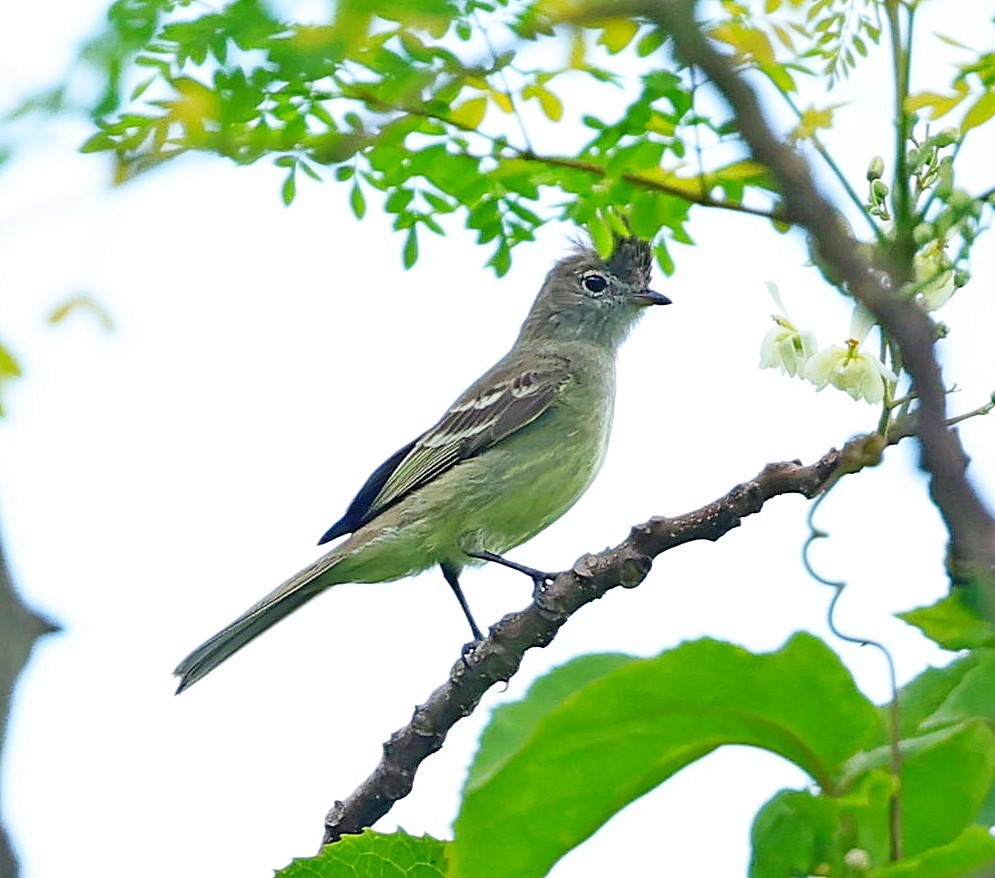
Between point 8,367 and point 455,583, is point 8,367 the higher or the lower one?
the lower one

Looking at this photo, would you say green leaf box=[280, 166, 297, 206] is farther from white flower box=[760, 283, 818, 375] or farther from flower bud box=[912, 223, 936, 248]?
flower bud box=[912, 223, 936, 248]

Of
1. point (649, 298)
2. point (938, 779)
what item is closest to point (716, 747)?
point (938, 779)

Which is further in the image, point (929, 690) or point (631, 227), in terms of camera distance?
point (631, 227)

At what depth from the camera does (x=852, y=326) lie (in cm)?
273

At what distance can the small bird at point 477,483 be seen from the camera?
22.9ft

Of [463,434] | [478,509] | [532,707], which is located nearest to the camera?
[532,707]

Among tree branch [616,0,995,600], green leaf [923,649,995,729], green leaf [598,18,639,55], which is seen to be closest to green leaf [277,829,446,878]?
green leaf [923,649,995,729]

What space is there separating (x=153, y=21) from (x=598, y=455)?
540 cm

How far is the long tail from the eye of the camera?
6441 millimetres

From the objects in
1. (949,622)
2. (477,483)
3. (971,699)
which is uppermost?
(477,483)

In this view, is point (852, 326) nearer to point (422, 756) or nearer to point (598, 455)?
point (422, 756)

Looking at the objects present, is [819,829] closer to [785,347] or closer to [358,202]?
[785,347]

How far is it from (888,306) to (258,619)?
5.98 m

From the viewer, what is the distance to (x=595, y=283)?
332 inches
